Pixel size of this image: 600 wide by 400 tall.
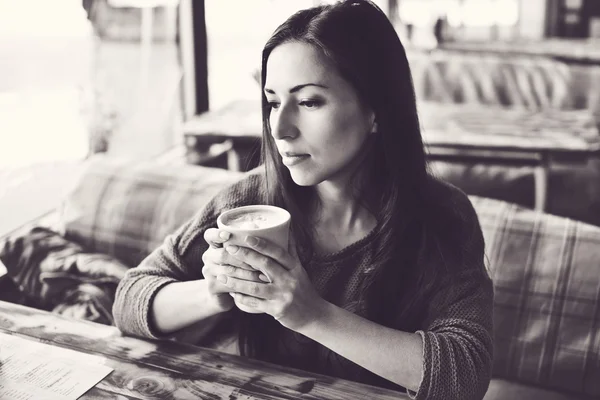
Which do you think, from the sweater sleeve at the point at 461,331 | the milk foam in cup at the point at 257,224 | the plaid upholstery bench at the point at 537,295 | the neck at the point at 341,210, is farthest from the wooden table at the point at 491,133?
the milk foam in cup at the point at 257,224

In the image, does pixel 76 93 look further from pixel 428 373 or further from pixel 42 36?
pixel 428 373

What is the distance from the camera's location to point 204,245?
1.58m

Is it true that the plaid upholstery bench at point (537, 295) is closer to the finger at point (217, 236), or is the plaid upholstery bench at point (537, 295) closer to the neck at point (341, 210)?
the neck at point (341, 210)

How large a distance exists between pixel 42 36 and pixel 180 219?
97 centimetres

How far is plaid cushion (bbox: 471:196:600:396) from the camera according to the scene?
1.99m

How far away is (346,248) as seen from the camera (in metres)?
1.52

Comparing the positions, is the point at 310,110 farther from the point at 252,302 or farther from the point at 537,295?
the point at 537,295

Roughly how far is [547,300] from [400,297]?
2.57 ft

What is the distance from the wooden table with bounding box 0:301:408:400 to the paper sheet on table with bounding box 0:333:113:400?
2cm

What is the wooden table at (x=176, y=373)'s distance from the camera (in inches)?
47.8

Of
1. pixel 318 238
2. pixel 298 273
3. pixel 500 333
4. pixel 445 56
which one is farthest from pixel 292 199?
pixel 445 56

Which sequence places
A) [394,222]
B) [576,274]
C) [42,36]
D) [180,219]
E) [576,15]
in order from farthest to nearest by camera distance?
[576,15]
[42,36]
[180,219]
[576,274]
[394,222]

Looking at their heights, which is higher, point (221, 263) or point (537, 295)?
point (221, 263)

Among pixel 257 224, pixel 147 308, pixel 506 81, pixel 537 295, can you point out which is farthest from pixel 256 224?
pixel 506 81
